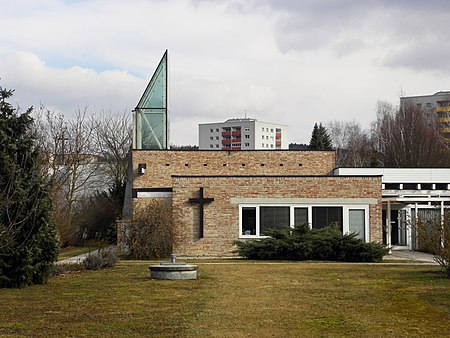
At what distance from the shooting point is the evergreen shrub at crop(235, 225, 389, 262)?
26.4 meters

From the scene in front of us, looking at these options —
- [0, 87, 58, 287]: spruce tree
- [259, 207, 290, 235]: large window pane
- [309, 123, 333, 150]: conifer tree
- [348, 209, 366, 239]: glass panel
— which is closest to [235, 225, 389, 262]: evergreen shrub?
[259, 207, 290, 235]: large window pane

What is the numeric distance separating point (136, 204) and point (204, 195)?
11.0 feet

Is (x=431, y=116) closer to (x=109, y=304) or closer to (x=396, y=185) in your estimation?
(x=396, y=185)

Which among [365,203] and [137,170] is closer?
[365,203]

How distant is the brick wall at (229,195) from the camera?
31328mm

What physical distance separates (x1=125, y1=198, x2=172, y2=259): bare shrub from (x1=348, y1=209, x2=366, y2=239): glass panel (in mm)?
7734

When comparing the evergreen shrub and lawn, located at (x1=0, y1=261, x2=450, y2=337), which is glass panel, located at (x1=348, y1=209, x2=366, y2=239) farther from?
lawn, located at (x1=0, y1=261, x2=450, y2=337)

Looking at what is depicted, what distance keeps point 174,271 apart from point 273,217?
13.5m

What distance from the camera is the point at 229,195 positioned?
3169 centimetres

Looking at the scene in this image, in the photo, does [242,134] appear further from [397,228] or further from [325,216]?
[325,216]

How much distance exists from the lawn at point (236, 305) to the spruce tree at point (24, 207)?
58 centimetres

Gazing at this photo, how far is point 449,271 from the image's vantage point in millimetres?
19234

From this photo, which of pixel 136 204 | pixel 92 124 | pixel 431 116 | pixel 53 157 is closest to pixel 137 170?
pixel 136 204

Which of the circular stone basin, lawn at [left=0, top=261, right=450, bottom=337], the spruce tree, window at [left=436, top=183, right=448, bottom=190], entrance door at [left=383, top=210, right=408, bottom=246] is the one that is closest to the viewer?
lawn at [left=0, top=261, right=450, bottom=337]
